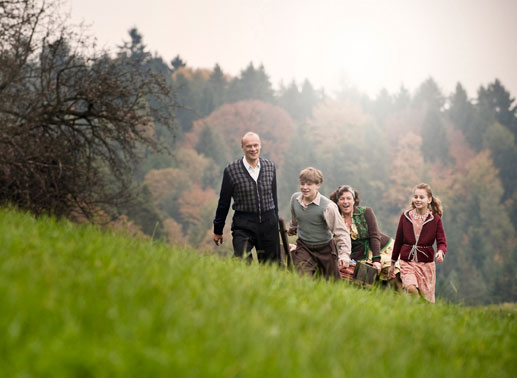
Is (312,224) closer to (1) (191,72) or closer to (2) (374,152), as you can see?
(2) (374,152)

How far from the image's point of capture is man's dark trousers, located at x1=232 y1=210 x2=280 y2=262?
7.10 meters

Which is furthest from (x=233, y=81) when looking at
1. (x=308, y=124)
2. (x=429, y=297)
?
(x=429, y=297)

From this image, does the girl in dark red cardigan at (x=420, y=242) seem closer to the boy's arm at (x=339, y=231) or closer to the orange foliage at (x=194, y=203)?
the boy's arm at (x=339, y=231)

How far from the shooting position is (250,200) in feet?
23.2

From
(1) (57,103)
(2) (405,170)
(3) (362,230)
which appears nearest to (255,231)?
(3) (362,230)

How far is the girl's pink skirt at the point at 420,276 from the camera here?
304 inches

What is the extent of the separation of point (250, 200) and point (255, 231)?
0.42 m

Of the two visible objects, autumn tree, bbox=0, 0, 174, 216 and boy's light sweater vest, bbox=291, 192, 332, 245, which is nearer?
boy's light sweater vest, bbox=291, 192, 332, 245

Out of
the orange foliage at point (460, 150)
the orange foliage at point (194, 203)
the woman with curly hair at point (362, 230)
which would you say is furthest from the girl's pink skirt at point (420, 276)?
the orange foliage at point (460, 150)

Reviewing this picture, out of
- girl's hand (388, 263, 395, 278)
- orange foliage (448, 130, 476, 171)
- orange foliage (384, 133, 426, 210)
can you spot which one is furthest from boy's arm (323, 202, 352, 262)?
orange foliage (448, 130, 476, 171)

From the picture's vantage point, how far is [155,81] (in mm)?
13312

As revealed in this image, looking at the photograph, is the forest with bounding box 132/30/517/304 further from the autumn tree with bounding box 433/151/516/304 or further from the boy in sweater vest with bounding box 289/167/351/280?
the boy in sweater vest with bounding box 289/167/351/280

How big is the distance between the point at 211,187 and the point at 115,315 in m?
69.1

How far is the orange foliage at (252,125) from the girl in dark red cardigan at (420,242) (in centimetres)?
7445
